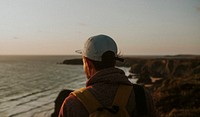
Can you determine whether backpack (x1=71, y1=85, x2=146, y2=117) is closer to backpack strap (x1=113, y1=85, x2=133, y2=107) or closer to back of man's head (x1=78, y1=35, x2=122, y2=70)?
backpack strap (x1=113, y1=85, x2=133, y2=107)

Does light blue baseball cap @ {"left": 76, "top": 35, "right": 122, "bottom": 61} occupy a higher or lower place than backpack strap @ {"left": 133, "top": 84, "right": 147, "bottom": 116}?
higher

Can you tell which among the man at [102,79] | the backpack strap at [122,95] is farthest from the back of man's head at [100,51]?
the backpack strap at [122,95]

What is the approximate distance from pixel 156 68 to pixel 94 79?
7314 centimetres

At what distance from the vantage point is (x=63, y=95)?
36.4 feet

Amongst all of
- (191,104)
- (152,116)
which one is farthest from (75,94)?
(191,104)

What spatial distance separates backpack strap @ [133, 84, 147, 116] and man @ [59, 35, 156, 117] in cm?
2

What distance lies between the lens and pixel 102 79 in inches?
112

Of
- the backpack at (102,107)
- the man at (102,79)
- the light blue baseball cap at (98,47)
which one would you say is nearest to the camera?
the backpack at (102,107)

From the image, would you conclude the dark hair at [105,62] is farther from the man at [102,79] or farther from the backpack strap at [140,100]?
the backpack strap at [140,100]

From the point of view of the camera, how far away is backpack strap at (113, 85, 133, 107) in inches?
106

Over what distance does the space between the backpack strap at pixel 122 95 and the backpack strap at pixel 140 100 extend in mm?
102

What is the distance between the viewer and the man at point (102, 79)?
2.71 meters

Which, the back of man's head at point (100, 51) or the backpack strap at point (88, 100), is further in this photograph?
the back of man's head at point (100, 51)

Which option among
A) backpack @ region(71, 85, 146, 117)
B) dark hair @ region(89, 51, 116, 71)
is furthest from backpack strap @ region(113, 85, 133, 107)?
dark hair @ region(89, 51, 116, 71)
